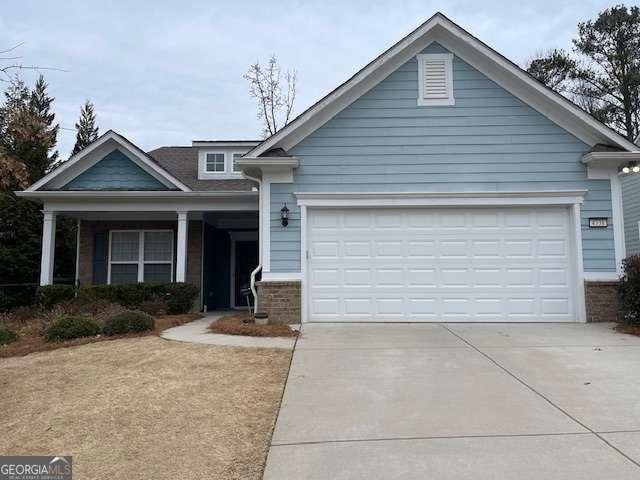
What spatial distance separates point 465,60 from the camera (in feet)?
33.6

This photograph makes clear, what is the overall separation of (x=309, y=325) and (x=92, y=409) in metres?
5.03

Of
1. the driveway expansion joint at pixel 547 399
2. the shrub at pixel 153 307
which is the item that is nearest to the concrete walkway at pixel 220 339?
the shrub at pixel 153 307

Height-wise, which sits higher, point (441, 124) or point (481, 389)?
point (441, 124)

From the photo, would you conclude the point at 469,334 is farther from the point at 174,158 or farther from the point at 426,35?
the point at 174,158

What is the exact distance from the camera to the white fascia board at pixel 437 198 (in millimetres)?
9773

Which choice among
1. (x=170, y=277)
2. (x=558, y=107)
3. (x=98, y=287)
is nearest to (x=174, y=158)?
(x=170, y=277)

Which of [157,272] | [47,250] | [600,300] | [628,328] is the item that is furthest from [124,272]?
[628,328]

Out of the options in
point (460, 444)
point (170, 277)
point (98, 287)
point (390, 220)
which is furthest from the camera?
point (170, 277)

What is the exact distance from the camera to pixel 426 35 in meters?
10.1

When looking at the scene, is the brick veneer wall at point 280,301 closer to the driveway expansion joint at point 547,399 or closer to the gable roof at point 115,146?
the driveway expansion joint at point 547,399

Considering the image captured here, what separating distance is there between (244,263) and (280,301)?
6.42 meters

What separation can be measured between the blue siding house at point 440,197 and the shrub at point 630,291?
0.31m

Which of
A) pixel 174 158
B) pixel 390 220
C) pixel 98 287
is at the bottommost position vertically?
pixel 98 287

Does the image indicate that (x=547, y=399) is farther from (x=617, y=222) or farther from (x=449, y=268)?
(x=617, y=222)
